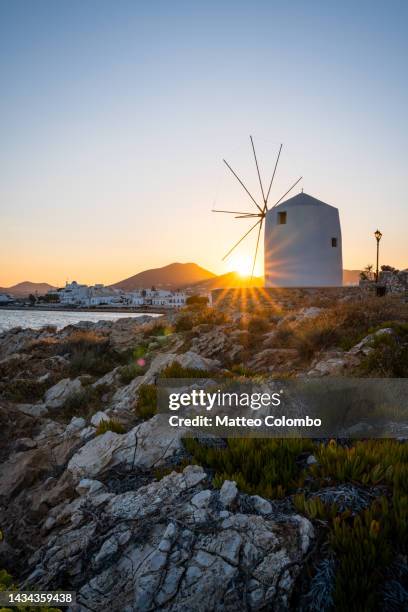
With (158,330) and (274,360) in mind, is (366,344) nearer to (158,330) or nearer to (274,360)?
(274,360)

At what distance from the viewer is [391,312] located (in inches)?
432

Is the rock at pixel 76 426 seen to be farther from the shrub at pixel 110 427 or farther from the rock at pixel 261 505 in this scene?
the rock at pixel 261 505

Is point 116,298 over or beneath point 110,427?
over

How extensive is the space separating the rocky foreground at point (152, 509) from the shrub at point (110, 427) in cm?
2

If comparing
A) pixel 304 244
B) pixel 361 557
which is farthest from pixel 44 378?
pixel 304 244

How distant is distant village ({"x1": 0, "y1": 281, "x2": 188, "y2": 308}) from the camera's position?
4158 inches

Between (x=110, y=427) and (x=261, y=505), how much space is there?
10.1 feet

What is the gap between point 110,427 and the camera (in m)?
6.07

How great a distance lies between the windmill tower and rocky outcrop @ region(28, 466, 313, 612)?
1915 centimetres

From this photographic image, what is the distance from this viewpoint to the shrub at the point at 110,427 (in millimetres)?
6000

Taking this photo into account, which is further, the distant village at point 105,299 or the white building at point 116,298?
the distant village at point 105,299

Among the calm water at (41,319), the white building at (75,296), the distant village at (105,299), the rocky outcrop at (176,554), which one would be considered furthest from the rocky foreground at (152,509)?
the white building at (75,296)

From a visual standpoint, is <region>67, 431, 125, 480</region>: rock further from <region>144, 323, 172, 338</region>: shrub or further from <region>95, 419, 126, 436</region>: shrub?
<region>144, 323, 172, 338</region>: shrub

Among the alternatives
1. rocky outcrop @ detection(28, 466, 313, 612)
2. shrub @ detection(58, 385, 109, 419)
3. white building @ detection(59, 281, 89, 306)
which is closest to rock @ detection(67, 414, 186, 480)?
rocky outcrop @ detection(28, 466, 313, 612)
